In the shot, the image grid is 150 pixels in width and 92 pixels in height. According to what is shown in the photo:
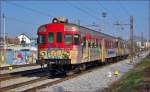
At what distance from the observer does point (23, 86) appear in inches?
748

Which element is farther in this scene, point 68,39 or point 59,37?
point 59,37

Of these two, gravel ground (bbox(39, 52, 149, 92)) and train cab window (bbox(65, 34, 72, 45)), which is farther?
train cab window (bbox(65, 34, 72, 45))

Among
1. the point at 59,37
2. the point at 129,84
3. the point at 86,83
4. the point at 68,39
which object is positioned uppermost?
the point at 59,37

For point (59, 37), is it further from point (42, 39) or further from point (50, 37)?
point (42, 39)

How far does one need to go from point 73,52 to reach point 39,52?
2.15m

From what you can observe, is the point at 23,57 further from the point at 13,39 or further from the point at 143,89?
the point at 13,39

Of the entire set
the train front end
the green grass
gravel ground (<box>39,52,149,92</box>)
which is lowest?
gravel ground (<box>39,52,149,92</box>)

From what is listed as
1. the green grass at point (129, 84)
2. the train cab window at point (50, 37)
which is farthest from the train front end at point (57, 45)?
the green grass at point (129, 84)

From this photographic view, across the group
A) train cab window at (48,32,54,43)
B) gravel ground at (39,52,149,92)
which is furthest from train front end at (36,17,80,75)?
gravel ground at (39,52,149,92)

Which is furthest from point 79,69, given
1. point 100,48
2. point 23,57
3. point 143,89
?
point 23,57

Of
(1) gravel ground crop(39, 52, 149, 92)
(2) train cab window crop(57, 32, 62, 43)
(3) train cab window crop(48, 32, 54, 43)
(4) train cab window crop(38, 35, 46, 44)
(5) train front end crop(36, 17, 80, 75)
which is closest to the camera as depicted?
(1) gravel ground crop(39, 52, 149, 92)

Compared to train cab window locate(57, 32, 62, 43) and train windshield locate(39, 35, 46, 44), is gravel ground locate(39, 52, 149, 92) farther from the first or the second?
train windshield locate(39, 35, 46, 44)

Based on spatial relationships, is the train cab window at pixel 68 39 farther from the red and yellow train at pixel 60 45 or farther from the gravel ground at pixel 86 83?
the gravel ground at pixel 86 83

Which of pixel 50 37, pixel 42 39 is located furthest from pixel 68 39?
pixel 42 39
